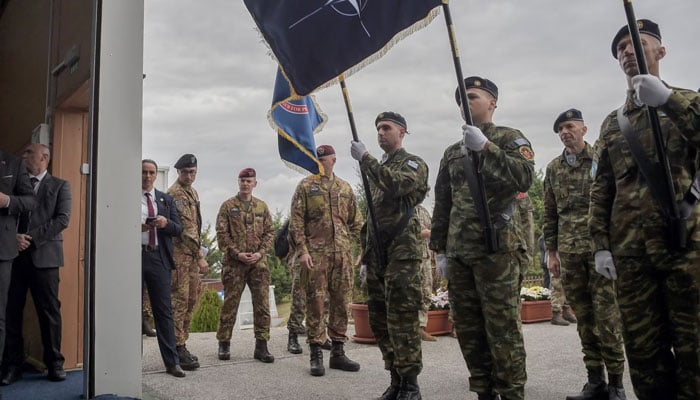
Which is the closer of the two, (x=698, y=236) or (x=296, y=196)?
(x=698, y=236)

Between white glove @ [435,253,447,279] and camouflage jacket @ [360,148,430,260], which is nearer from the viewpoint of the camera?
white glove @ [435,253,447,279]

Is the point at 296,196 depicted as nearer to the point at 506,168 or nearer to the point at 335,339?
the point at 335,339

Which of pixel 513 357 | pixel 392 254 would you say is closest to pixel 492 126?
pixel 392 254

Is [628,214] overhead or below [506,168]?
below

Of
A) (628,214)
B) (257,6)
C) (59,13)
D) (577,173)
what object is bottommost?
(628,214)

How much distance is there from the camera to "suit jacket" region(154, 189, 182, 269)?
507cm

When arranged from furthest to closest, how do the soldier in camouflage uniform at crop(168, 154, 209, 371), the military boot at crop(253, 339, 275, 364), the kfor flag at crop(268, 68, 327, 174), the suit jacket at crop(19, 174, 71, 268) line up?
the soldier in camouflage uniform at crop(168, 154, 209, 371)
the military boot at crop(253, 339, 275, 364)
the kfor flag at crop(268, 68, 327, 174)
the suit jacket at crop(19, 174, 71, 268)

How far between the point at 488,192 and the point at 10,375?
12.6ft

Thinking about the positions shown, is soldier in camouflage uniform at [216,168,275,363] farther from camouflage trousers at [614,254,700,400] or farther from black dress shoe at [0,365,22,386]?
camouflage trousers at [614,254,700,400]

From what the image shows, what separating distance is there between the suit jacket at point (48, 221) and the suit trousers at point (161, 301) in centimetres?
73

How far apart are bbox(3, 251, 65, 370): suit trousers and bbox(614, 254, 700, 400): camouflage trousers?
13.1ft

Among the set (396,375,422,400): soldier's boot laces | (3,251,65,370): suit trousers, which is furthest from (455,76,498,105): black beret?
(3,251,65,370): suit trousers

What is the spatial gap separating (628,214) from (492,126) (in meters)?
1.14

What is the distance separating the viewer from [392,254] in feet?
12.6
